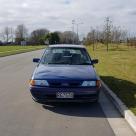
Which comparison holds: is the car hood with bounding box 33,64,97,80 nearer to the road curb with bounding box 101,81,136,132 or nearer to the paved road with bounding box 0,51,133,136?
the paved road with bounding box 0,51,133,136

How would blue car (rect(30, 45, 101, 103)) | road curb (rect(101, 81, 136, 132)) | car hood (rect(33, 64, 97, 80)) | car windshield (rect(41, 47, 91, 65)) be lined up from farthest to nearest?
car windshield (rect(41, 47, 91, 65))
car hood (rect(33, 64, 97, 80))
blue car (rect(30, 45, 101, 103))
road curb (rect(101, 81, 136, 132))

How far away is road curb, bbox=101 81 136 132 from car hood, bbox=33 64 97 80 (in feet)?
2.83

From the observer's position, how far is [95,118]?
26.3 ft

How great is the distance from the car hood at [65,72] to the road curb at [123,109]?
0.86 m

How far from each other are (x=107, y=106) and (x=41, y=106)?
→ 164 cm

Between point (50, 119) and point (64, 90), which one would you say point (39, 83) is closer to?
point (64, 90)

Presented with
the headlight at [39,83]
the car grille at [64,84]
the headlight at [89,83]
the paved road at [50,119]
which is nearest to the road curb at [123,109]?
the paved road at [50,119]

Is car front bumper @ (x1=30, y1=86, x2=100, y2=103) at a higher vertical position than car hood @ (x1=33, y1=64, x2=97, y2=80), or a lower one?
lower

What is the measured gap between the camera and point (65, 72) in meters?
9.38

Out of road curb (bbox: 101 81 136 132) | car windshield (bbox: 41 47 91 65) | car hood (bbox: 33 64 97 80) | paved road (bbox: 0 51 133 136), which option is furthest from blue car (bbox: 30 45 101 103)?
car windshield (bbox: 41 47 91 65)

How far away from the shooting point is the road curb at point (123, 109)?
729 cm

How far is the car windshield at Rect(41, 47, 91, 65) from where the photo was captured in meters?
10.8

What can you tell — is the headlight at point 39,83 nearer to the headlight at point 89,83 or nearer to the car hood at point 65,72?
the car hood at point 65,72

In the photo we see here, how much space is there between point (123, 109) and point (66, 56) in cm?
327
